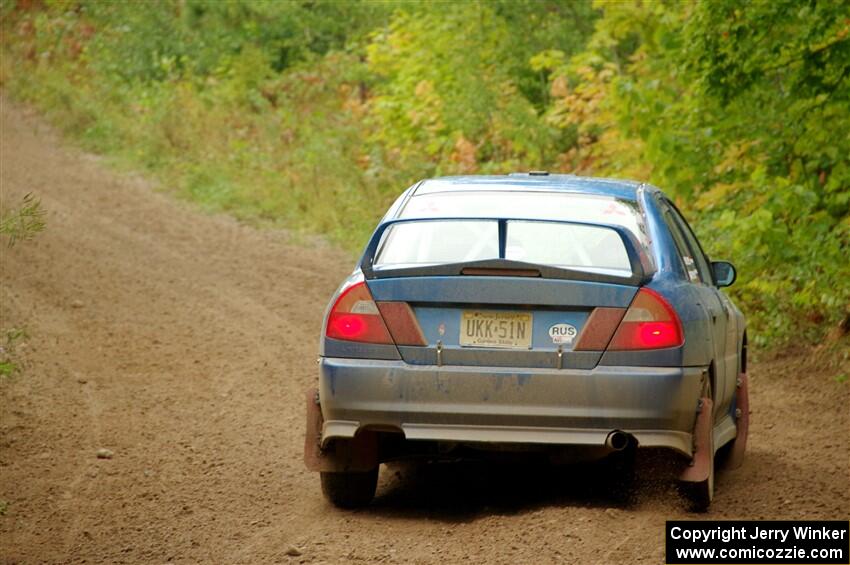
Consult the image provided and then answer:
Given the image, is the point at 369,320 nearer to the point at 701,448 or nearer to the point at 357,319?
the point at 357,319

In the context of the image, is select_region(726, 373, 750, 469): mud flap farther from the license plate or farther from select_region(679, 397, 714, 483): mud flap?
the license plate

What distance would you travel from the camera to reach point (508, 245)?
6.49 meters

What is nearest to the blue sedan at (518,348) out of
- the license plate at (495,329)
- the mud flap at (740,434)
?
the license plate at (495,329)

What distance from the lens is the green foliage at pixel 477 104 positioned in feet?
39.0

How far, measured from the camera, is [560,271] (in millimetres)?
6133

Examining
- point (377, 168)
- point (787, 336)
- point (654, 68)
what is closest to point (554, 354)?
point (787, 336)

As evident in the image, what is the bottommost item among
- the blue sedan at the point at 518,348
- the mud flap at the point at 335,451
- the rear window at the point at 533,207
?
the mud flap at the point at 335,451

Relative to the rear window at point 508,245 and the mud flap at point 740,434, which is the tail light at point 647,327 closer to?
the rear window at point 508,245

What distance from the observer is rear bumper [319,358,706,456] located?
6.02m

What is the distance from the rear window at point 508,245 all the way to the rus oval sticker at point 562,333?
312 mm

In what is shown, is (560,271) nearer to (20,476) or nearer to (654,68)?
(20,476)

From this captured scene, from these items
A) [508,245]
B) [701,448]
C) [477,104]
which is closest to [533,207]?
[508,245]

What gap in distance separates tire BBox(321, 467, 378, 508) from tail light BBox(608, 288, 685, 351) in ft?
4.77

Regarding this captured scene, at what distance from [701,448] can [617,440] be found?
455mm
